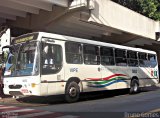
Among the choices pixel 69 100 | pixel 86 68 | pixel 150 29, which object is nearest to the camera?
pixel 69 100

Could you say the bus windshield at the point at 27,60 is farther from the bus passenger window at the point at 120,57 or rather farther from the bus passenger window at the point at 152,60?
the bus passenger window at the point at 152,60

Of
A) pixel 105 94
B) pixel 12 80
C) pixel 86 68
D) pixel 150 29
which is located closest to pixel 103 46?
pixel 86 68

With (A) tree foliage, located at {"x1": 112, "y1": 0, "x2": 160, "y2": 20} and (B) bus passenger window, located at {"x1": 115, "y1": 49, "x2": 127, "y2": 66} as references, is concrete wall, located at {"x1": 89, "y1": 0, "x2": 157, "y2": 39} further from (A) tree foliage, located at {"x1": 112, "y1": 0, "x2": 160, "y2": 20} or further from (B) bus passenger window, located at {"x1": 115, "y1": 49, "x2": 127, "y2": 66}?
(B) bus passenger window, located at {"x1": 115, "y1": 49, "x2": 127, "y2": 66}

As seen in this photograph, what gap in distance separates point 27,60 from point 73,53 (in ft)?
7.93

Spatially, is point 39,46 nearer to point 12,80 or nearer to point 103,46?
point 12,80

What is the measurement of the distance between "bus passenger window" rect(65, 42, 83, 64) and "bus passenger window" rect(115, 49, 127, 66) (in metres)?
3.66

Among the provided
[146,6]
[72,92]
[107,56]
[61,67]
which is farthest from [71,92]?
[146,6]

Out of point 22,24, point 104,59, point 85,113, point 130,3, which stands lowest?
point 85,113

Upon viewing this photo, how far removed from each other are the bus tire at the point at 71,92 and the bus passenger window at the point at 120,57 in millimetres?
4375

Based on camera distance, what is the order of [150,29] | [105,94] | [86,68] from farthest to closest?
1. [150,29]
2. [105,94]
3. [86,68]

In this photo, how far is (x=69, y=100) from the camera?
14.5 m

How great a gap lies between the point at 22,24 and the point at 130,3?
14610mm

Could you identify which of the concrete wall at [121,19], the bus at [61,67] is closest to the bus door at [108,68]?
the bus at [61,67]

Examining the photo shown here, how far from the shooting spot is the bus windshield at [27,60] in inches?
520
